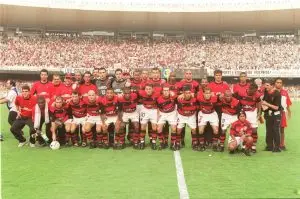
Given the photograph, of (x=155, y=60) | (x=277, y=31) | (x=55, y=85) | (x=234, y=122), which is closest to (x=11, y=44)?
(x=155, y=60)

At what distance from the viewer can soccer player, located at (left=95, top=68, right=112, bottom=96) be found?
1061 centimetres

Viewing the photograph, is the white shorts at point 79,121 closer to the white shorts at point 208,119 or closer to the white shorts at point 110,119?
the white shorts at point 110,119

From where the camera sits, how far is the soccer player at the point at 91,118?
993 centimetres

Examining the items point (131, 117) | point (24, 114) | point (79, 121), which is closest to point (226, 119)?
point (131, 117)

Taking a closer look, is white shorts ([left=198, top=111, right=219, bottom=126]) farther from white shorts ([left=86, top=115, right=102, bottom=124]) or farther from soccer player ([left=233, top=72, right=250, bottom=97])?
white shorts ([left=86, top=115, right=102, bottom=124])

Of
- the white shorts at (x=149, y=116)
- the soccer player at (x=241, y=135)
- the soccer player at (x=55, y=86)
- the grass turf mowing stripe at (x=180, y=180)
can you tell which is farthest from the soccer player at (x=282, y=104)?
the soccer player at (x=55, y=86)

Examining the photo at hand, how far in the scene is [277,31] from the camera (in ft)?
143

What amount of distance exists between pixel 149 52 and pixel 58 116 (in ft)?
107

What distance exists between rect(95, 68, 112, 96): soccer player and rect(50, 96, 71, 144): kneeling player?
1052mm

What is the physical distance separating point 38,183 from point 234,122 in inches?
181

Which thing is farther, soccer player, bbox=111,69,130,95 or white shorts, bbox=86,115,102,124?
soccer player, bbox=111,69,130,95

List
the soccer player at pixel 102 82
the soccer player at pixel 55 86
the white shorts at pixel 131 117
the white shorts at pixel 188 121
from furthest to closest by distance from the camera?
the soccer player at pixel 102 82
the soccer player at pixel 55 86
the white shorts at pixel 131 117
the white shorts at pixel 188 121

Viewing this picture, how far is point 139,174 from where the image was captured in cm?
735

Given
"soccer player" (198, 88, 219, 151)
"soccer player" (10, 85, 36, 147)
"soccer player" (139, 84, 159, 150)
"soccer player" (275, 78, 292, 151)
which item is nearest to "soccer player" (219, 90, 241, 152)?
"soccer player" (198, 88, 219, 151)
